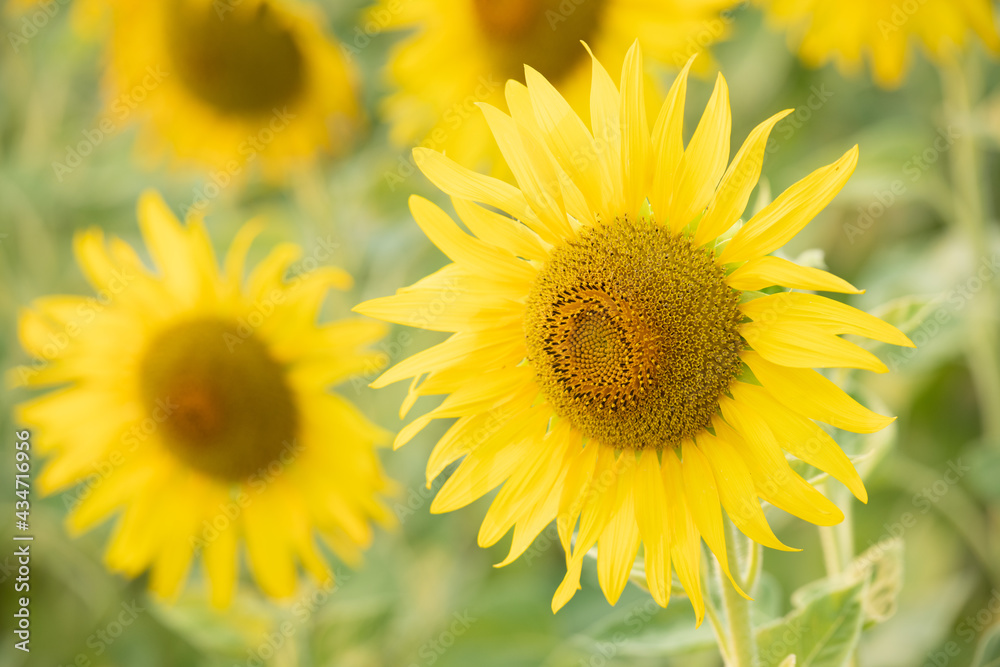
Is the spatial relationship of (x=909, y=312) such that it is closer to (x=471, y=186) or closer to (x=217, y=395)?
(x=471, y=186)

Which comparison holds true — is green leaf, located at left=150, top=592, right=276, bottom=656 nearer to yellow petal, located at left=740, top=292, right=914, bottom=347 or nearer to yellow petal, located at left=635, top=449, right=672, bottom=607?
yellow petal, located at left=635, top=449, right=672, bottom=607

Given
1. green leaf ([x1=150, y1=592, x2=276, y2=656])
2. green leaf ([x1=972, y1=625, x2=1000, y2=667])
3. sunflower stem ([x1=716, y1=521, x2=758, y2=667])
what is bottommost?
green leaf ([x1=150, y1=592, x2=276, y2=656])

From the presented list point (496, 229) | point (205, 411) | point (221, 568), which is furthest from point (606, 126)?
point (221, 568)

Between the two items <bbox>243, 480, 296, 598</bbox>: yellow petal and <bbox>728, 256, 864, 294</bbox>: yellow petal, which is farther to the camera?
<bbox>243, 480, 296, 598</bbox>: yellow petal

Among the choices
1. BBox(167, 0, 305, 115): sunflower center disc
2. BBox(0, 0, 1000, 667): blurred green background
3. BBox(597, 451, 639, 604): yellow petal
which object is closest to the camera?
BBox(597, 451, 639, 604): yellow petal

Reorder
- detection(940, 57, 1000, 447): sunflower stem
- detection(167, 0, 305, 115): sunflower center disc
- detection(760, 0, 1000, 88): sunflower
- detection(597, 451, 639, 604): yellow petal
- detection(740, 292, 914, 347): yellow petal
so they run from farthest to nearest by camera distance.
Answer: detection(167, 0, 305, 115): sunflower center disc < detection(940, 57, 1000, 447): sunflower stem < detection(760, 0, 1000, 88): sunflower < detection(597, 451, 639, 604): yellow petal < detection(740, 292, 914, 347): yellow petal

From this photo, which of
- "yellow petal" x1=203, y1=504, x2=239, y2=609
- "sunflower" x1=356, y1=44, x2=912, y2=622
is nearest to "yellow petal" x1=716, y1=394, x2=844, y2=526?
"sunflower" x1=356, y1=44, x2=912, y2=622
